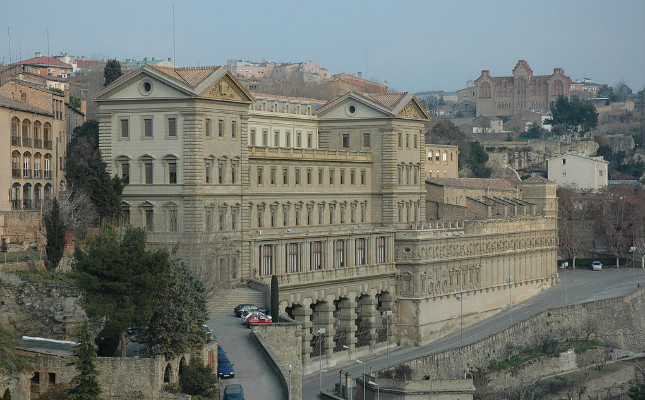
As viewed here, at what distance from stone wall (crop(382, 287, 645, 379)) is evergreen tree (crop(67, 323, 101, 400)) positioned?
31.5m

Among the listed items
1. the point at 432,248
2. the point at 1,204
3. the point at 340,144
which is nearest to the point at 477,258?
the point at 432,248

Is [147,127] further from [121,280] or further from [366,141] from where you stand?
[121,280]

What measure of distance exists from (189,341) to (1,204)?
2238 centimetres

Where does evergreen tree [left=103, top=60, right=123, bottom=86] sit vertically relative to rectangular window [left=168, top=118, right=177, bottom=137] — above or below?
above

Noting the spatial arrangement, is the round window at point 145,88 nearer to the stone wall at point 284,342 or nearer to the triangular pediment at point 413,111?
the stone wall at point 284,342

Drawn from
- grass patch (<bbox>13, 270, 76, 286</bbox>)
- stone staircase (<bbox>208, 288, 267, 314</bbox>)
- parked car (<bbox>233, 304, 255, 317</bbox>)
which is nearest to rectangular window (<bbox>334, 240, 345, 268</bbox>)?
stone staircase (<bbox>208, 288, 267, 314</bbox>)

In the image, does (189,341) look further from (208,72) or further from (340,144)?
(340,144)

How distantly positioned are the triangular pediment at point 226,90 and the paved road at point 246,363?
14.3 meters

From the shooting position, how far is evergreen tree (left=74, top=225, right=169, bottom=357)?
52.0m

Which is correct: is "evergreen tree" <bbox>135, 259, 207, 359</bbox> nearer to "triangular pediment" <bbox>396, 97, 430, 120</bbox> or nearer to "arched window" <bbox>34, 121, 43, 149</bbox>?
"arched window" <bbox>34, 121, 43, 149</bbox>

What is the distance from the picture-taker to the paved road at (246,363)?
56706 mm

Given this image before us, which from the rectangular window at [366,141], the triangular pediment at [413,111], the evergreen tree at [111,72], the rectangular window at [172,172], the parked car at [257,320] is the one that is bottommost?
the parked car at [257,320]

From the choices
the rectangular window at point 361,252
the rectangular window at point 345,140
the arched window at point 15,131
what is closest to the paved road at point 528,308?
the rectangular window at point 361,252

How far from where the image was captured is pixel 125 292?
52531 mm
